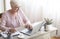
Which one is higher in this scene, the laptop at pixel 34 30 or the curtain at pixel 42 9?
the curtain at pixel 42 9

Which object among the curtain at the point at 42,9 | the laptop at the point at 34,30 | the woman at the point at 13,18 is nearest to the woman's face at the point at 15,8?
the woman at the point at 13,18

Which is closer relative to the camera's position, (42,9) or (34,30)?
(34,30)

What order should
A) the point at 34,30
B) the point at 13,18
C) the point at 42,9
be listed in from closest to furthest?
the point at 34,30 → the point at 13,18 → the point at 42,9

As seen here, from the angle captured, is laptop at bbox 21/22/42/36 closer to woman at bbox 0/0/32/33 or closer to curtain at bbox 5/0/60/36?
woman at bbox 0/0/32/33

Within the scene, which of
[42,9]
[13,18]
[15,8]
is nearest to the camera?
[15,8]

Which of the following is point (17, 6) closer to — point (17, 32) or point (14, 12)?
point (14, 12)

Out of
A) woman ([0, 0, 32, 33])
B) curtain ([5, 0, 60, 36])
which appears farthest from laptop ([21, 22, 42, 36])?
curtain ([5, 0, 60, 36])

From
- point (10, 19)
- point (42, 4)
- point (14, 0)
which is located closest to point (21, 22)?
point (10, 19)

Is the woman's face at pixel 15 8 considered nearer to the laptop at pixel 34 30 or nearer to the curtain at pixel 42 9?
the laptop at pixel 34 30

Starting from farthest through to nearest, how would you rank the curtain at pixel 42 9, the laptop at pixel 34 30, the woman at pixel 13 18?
the curtain at pixel 42 9 → the woman at pixel 13 18 → the laptop at pixel 34 30

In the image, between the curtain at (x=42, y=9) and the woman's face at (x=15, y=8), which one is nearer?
the woman's face at (x=15, y=8)

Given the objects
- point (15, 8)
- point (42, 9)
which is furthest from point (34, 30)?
point (42, 9)

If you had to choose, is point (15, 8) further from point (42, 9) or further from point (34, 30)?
point (42, 9)

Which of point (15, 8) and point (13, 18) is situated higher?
point (15, 8)
